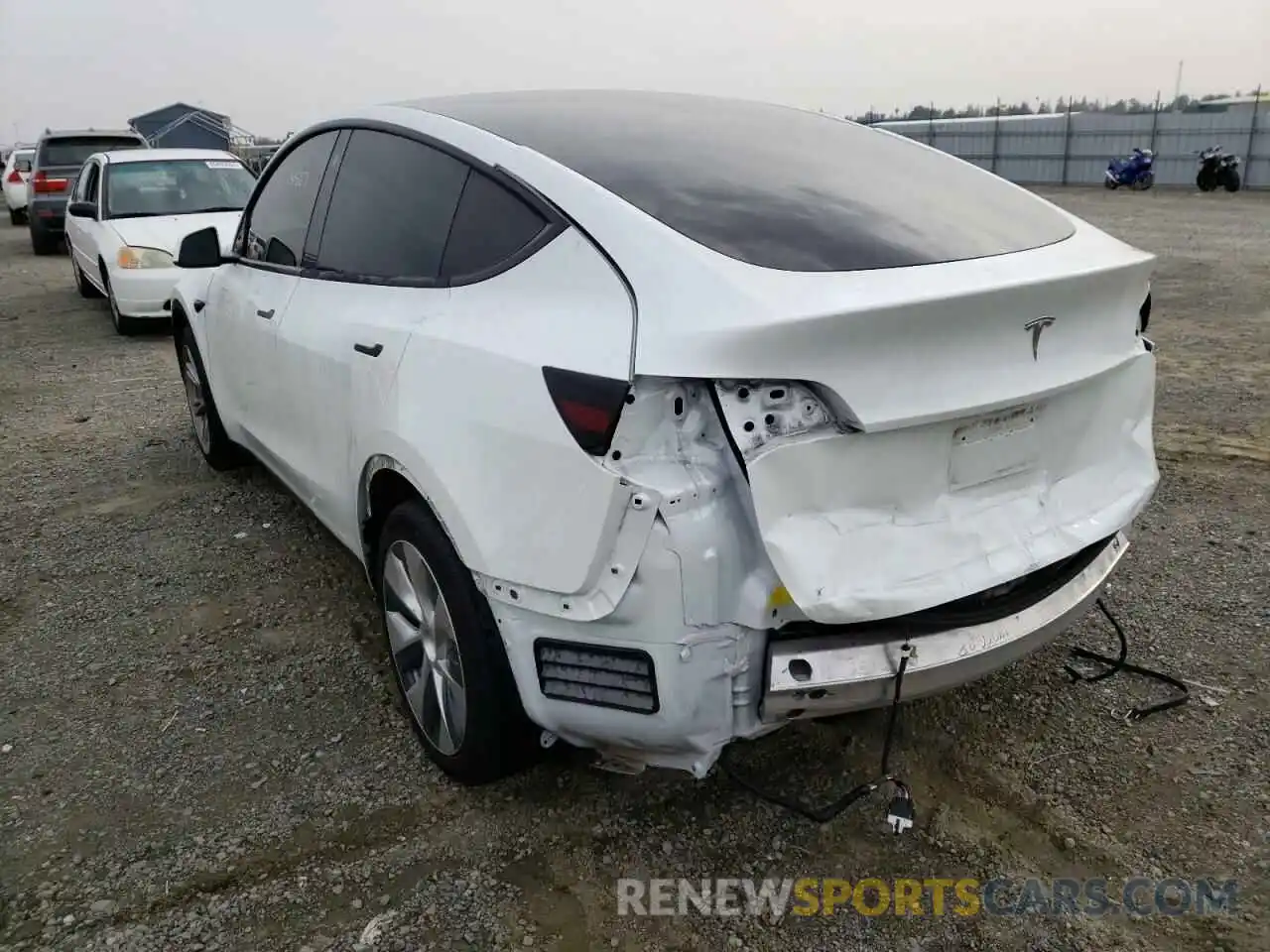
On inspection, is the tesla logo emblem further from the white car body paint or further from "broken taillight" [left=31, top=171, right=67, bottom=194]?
the white car body paint

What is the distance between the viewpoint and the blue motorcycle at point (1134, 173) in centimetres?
2500

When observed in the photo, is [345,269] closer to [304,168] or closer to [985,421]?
[304,168]

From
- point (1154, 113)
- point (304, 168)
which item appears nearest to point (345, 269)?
point (304, 168)

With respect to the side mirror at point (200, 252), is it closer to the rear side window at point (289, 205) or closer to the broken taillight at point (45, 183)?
the rear side window at point (289, 205)

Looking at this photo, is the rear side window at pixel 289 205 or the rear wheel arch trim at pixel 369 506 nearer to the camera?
the rear wheel arch trim at pixel 369 506

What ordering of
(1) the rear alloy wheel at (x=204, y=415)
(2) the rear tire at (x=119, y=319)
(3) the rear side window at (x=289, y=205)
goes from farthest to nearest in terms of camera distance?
(2) the rear tire at (x=119, y=319) < (1) the rear alloy wheel at (x=204, y=415) < (3) the rear side window at (x=289, y=205)

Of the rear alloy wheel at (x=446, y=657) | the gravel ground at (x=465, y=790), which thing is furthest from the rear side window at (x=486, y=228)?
the gravel ground at (x=465, y=790)

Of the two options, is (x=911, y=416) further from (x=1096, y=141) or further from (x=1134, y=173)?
(x=1096, y=141)

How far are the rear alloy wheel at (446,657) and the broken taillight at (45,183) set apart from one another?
1537 centimetres

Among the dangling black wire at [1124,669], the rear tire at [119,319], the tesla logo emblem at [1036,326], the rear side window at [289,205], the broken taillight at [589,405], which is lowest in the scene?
the dangling black wire at [1124,669]

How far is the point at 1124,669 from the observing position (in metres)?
3.14

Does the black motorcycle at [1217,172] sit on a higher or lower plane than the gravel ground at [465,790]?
higher

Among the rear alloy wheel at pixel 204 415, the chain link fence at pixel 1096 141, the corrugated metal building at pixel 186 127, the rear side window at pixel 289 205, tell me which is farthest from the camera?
the corrugated metal building at pixel 186 127

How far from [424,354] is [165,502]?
3087 mm
